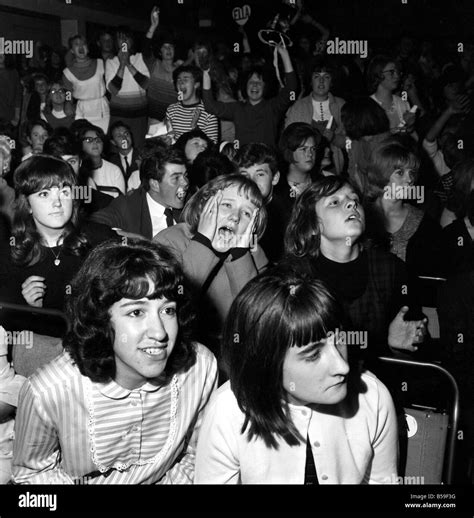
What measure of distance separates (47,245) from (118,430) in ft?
2.70

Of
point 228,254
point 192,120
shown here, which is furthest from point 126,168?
point 228,254

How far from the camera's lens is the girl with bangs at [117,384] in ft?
3.92

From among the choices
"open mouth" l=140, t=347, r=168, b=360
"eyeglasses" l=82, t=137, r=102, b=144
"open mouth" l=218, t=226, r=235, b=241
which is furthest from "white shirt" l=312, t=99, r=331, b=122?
"open mouth" l=140, t=347, r=168, b=360

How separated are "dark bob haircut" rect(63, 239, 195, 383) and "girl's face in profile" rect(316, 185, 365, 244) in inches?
23.1

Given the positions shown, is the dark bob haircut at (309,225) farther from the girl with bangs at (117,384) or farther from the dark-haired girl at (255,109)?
the dark-haired girl at (255,109)

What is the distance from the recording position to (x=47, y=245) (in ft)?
6.25

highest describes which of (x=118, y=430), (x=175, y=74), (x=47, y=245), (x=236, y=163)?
(x=175, y=74)

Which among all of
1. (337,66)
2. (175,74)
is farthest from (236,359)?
(337,66)

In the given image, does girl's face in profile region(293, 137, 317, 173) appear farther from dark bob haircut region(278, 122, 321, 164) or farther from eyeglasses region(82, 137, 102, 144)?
eyeglasses region(82, 137, 102, 144)

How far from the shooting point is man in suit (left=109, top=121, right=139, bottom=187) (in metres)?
3.07

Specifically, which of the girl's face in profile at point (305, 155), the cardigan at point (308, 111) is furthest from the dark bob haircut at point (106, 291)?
the cardigan at point (308, 111)

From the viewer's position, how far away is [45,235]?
1913 millimetres

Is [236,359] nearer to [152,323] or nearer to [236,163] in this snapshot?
[152,323]

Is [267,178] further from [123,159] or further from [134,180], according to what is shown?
[123,159]
